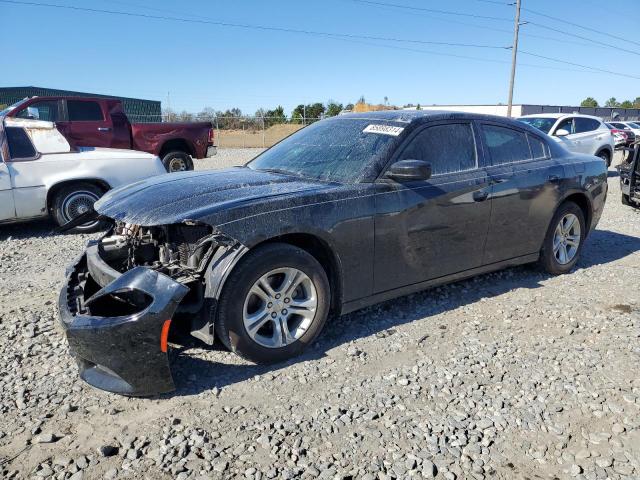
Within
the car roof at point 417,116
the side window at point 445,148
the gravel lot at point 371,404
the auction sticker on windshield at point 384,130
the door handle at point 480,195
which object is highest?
the car roof at point 417,116

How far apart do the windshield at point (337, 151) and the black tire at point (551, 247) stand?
216 centimetres

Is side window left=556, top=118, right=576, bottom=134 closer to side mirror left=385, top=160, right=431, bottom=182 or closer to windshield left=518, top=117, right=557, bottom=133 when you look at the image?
windshield left=518, top=117, right=557, bottom=133

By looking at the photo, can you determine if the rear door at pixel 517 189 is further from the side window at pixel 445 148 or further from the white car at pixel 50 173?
the white car at pixel 50 173

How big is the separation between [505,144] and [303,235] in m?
2.46

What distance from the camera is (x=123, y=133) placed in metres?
11.9

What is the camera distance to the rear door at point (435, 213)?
12.8ft

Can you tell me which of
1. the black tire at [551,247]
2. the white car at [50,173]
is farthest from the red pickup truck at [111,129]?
the black tire at [551,247]

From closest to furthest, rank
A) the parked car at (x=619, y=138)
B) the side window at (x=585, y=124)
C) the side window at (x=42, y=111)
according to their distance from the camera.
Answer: the side window at (x=42, y=111)
the side window at (x=585, y=124)
the parked car at (x=619, y=138)

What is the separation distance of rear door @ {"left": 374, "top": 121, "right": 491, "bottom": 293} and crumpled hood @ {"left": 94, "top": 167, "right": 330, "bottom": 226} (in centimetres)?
61

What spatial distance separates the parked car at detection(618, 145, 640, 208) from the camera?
9203mm

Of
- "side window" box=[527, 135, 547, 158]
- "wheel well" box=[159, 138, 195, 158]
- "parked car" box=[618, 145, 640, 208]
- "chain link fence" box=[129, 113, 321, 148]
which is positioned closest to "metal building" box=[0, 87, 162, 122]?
"chain link fence" box=[129, 113, 321, 148]

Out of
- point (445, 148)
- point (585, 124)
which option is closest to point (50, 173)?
point (445, 148)

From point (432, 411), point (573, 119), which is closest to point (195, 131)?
point (573, 119)

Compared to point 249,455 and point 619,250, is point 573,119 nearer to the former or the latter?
point 619,250
